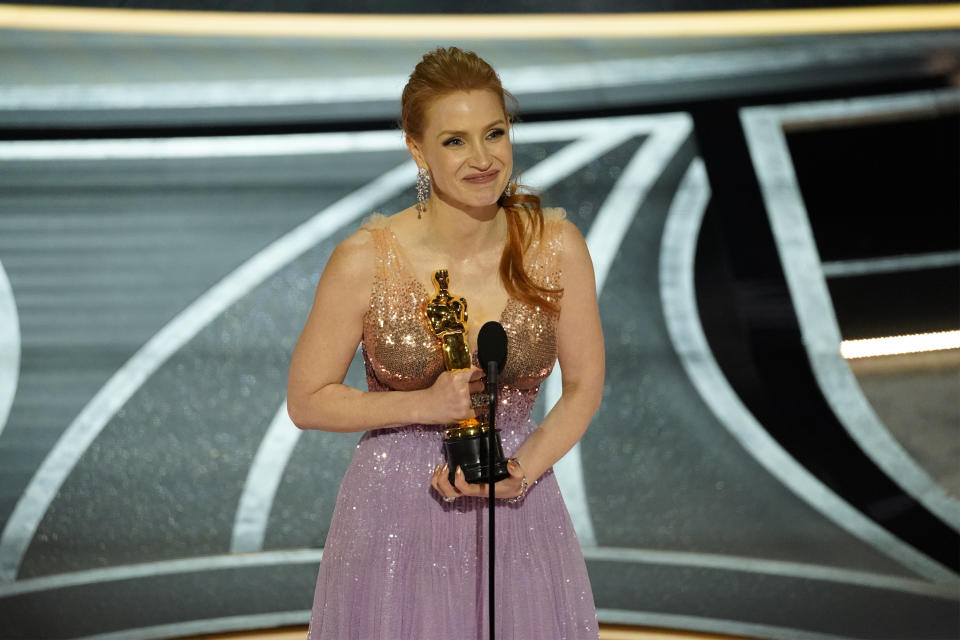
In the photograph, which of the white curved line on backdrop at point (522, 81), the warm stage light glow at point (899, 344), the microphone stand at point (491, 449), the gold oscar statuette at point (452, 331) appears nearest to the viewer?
the microphone stand at point (491, 449)

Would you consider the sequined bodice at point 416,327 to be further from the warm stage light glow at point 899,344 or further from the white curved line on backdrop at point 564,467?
the warm stage light glow at point 899,344

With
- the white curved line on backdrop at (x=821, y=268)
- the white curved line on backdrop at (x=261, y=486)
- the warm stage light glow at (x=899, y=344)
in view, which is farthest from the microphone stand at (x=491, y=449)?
the warm stage light glow at (x=899, y=344)

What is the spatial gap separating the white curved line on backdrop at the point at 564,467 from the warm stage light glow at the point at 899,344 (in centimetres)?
115

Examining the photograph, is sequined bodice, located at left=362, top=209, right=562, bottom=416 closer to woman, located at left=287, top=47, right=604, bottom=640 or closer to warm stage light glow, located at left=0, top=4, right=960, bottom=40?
woman, located at left=287, top=47, right=604, bottom=640

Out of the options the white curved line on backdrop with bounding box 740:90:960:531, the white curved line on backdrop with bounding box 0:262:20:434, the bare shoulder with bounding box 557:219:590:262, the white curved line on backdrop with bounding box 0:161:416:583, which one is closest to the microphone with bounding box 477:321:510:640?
the bare shoulder with bounding box 557:219:590:262

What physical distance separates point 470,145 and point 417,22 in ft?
7.73

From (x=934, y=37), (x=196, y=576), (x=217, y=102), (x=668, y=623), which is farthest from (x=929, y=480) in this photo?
(x=217, y=102)

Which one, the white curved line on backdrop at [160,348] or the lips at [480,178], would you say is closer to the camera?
the lips at [480,178]

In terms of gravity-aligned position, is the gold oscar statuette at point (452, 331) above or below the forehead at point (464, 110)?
below

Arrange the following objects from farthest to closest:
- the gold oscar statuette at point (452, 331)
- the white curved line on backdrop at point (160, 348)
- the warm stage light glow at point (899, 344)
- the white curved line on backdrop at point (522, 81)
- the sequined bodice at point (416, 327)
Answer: the warm stage light glow at point (899, 344) < the white curved line on backdrop at point (522, 81) < the white curved line on backdrop at point (160, 348) < the sequined bodice at point (416, 327) < the gold oscar statuette at point (452, 331)

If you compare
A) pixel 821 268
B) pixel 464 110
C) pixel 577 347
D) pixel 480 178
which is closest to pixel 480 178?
pixel 480 178

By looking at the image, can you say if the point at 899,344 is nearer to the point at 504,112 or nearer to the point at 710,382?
the point at 710,382

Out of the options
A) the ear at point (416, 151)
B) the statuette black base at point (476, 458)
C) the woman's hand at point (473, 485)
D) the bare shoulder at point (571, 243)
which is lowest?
the woman's hand at point (473, 485)

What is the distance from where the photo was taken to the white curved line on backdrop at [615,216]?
3891 mm
